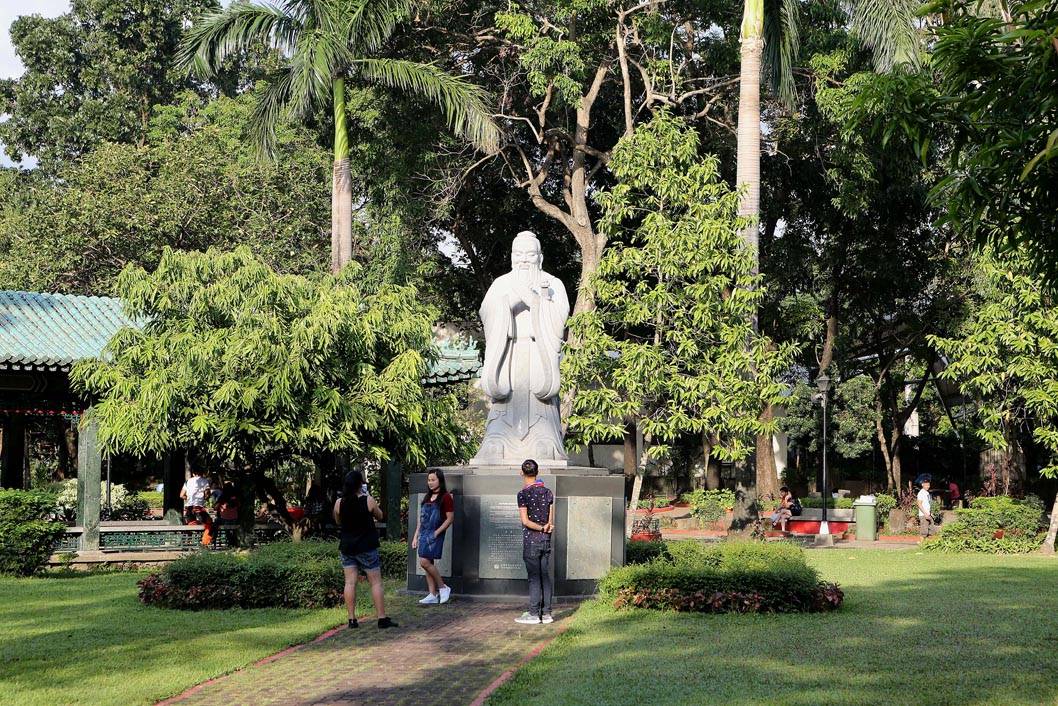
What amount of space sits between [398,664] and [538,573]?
2.58 m

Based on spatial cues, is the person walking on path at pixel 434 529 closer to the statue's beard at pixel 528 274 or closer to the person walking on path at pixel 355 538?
the person walking on path at pixel 355 538

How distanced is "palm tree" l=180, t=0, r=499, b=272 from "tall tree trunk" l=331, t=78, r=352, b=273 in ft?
0.07

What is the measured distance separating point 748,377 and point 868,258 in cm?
1102

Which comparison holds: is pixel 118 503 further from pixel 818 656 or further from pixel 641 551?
pixel 818 656

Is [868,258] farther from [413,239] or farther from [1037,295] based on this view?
[413,239]

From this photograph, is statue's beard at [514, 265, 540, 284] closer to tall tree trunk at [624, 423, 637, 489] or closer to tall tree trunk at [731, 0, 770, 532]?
tall tree trunk at [731, 0, 770, 532]

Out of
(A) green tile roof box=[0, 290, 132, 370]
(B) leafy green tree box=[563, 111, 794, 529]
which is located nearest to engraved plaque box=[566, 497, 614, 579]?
(B) leafy green tree box=[563, 111, 794, 529]

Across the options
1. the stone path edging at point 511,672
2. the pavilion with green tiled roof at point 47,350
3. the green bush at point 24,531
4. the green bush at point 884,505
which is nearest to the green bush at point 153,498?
the pavilion with green tiled roof at point 47,350

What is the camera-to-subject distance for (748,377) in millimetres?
23875

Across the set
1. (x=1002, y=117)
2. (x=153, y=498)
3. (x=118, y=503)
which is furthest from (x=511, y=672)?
(x=153, y=498)

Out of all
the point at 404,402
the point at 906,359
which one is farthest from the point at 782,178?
the point at 404,402

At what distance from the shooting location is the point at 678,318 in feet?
77.2

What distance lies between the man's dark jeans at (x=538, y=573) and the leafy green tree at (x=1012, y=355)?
14307mm

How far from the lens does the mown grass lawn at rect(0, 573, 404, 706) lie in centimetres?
955
